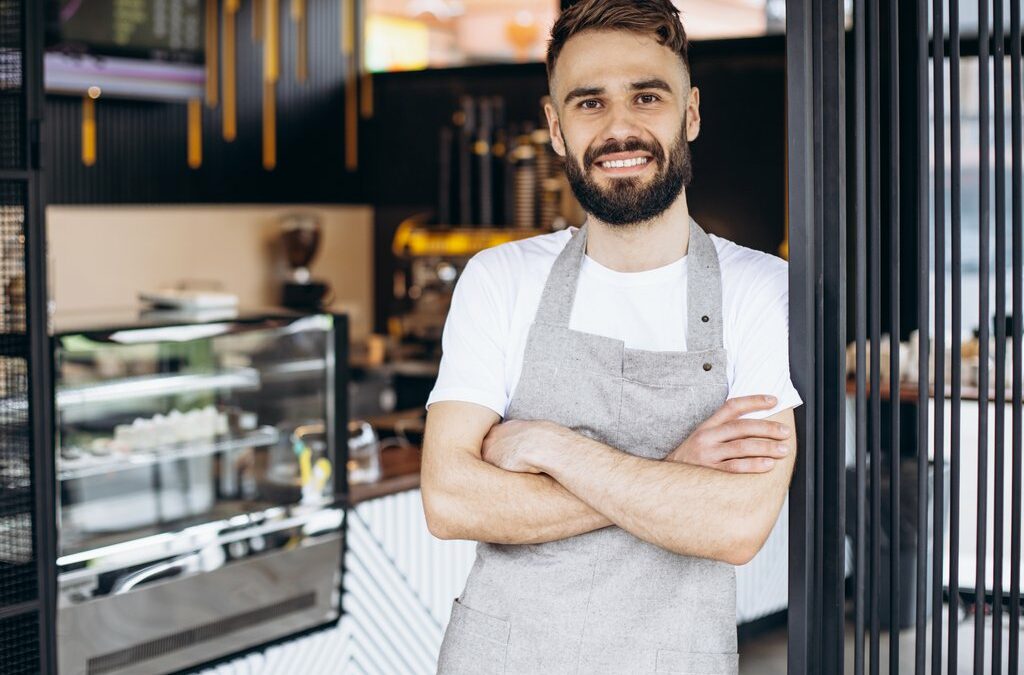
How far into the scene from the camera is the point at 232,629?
11.4ft

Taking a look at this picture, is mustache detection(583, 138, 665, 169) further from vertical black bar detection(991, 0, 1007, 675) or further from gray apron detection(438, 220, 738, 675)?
vertical black bar detection(991, 0, 1007, 675)

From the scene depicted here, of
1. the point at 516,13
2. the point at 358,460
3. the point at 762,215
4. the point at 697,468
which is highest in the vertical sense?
the point at 516,13

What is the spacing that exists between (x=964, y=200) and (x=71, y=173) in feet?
14.2

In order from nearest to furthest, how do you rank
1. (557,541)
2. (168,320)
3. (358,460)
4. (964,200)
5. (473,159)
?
(557,541) → (168,320) → (358,460) → (964,200) → (473,159)

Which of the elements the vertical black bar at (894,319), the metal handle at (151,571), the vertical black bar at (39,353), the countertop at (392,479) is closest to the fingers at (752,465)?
the vertical black bar at (894,319)

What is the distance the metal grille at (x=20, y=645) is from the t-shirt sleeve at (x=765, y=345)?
185 centimetres

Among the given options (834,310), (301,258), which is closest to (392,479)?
(834,310)

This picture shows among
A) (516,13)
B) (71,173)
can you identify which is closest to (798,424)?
(71,173)

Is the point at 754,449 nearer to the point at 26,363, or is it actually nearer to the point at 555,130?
the point at 555,130

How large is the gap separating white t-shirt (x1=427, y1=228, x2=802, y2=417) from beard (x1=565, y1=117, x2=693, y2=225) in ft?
0.35

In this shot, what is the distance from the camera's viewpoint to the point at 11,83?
8.82 feet

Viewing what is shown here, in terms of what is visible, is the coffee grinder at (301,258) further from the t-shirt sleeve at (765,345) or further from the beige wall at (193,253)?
the t-shirt sleeve at (765,345)

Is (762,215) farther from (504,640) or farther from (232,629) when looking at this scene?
(504,640)

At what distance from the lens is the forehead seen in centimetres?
181
